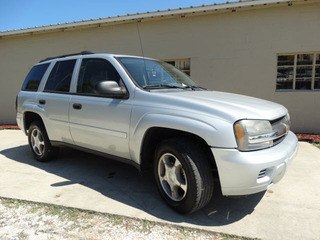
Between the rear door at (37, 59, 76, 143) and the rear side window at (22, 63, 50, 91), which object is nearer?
the rear door at (37, 59, 76, 143)

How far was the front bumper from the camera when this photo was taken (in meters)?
2.16

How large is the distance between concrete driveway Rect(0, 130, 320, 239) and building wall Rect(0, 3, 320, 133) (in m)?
2.89

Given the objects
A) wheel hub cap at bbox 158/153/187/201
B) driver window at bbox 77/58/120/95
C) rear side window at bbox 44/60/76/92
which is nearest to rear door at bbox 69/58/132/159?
driver window at bbox 77/58/120/95

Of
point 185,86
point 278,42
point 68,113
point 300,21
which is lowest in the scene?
point 68,113

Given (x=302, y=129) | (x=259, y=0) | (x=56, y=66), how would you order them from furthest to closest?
(x=302, y=129) < (x=259, y=0) < (x=56, y=66)

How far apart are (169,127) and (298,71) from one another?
602 cm

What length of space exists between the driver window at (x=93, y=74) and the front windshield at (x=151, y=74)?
20 cm

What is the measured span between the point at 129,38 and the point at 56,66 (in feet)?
14.6

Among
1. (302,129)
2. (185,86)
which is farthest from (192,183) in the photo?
(302,129)

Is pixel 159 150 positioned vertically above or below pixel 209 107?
below

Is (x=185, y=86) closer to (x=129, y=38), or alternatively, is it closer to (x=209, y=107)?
(x=209, y=107)

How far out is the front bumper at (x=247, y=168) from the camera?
2.16 m

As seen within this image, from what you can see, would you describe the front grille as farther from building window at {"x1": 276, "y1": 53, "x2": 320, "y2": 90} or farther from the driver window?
→ building window at {"x1": 276, "y1": 53, "x2": 320, "y2": 90}

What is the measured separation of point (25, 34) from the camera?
9.48m
